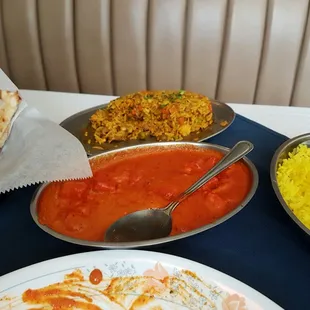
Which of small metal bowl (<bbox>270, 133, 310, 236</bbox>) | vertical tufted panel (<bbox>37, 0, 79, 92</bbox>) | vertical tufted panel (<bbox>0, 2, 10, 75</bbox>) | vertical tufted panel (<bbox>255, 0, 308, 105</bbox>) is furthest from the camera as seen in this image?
vertical tufted panel (<bbox>0, 2, 10, 75</bbox>)

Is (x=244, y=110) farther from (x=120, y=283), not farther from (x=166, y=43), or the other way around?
(x=120, y=283)

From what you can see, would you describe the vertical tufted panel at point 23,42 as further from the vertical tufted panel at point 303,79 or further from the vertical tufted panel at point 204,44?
the vertical tufted panel at point 303,79

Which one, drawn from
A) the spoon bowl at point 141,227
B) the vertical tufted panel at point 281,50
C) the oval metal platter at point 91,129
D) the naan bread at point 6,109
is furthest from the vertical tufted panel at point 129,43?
the spoon bowl at point 141,227

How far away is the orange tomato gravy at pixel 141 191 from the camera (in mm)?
868

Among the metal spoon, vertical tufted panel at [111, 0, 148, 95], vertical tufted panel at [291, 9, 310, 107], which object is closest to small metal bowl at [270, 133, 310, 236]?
the metal spoon

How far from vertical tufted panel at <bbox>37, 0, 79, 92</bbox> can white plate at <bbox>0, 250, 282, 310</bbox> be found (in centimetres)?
142

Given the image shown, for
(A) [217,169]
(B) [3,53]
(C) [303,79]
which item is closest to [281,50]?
(C) [303,79]

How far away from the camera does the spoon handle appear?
0.89 metres

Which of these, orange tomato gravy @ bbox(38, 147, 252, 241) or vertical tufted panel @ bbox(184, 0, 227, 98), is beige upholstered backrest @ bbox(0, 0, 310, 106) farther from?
orange tomato gravy @ bbox(38, 147, 252, 241)

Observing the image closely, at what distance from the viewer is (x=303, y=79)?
1903mm

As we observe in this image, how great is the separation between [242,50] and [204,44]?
154 mm

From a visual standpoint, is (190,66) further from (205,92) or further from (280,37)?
(280,37)

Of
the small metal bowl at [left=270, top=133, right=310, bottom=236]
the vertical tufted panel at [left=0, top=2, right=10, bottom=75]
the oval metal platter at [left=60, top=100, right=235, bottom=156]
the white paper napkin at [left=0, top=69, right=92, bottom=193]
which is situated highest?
the small metal bowl at [left=270, top=133, right=310, bottom=236]

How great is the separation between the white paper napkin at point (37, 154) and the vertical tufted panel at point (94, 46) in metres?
0.84
